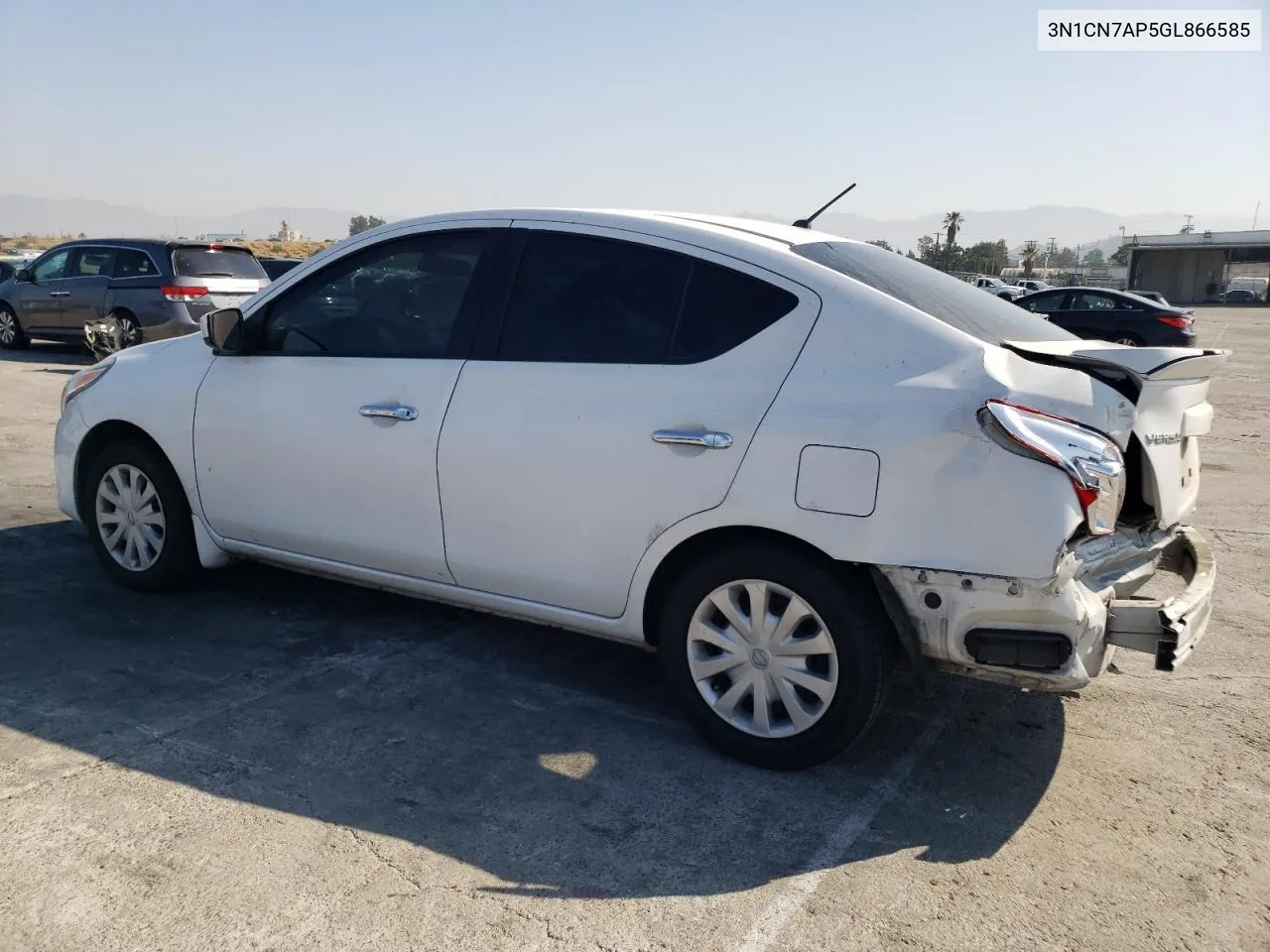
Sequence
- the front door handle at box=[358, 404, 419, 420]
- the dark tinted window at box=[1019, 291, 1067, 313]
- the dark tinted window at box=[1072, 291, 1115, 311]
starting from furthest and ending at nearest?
the dark tinted window at box=[1019, 291, 1067, 313] < the dark tinted window at box=[1072, 291, 1115, 311] < the front door handle at box=[358, 404, 419, 420]

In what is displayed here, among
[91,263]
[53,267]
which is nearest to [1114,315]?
[91,263]

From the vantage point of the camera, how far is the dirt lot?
9.23 ft

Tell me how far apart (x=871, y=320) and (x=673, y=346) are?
68cm

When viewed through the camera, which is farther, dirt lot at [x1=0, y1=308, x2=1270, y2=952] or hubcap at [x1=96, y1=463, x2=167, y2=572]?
hubcap at [x1=96, y1=463, x2=167, y2=572]

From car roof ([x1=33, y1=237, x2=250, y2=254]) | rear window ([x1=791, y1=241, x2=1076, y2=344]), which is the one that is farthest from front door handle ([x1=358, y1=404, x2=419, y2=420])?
car roof ([x1=33, y1=237, x2=250, y2=254])

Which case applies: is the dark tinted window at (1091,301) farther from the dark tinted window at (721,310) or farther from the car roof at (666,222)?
the dark tinted window at (721,310)

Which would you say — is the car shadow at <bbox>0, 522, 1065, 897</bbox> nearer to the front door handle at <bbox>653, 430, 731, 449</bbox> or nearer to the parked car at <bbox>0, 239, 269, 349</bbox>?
the front door handle at <bbox>653, 430, 731, 449</bbox>

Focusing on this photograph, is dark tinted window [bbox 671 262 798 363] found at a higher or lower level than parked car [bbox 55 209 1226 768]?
higher

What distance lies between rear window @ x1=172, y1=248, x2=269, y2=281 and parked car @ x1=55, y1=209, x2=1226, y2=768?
35.0ft

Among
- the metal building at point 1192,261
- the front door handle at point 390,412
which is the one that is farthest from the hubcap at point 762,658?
the metal building at point 1192,261

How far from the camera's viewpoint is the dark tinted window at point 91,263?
14953mm

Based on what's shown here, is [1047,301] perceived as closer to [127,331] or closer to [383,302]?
[127,331]

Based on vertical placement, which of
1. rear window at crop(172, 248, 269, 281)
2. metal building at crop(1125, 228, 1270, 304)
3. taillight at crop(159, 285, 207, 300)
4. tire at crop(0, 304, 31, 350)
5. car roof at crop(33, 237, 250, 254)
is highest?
car roof at crop(33, 237, 250, 254)

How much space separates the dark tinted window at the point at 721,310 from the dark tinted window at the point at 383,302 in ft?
3.28
